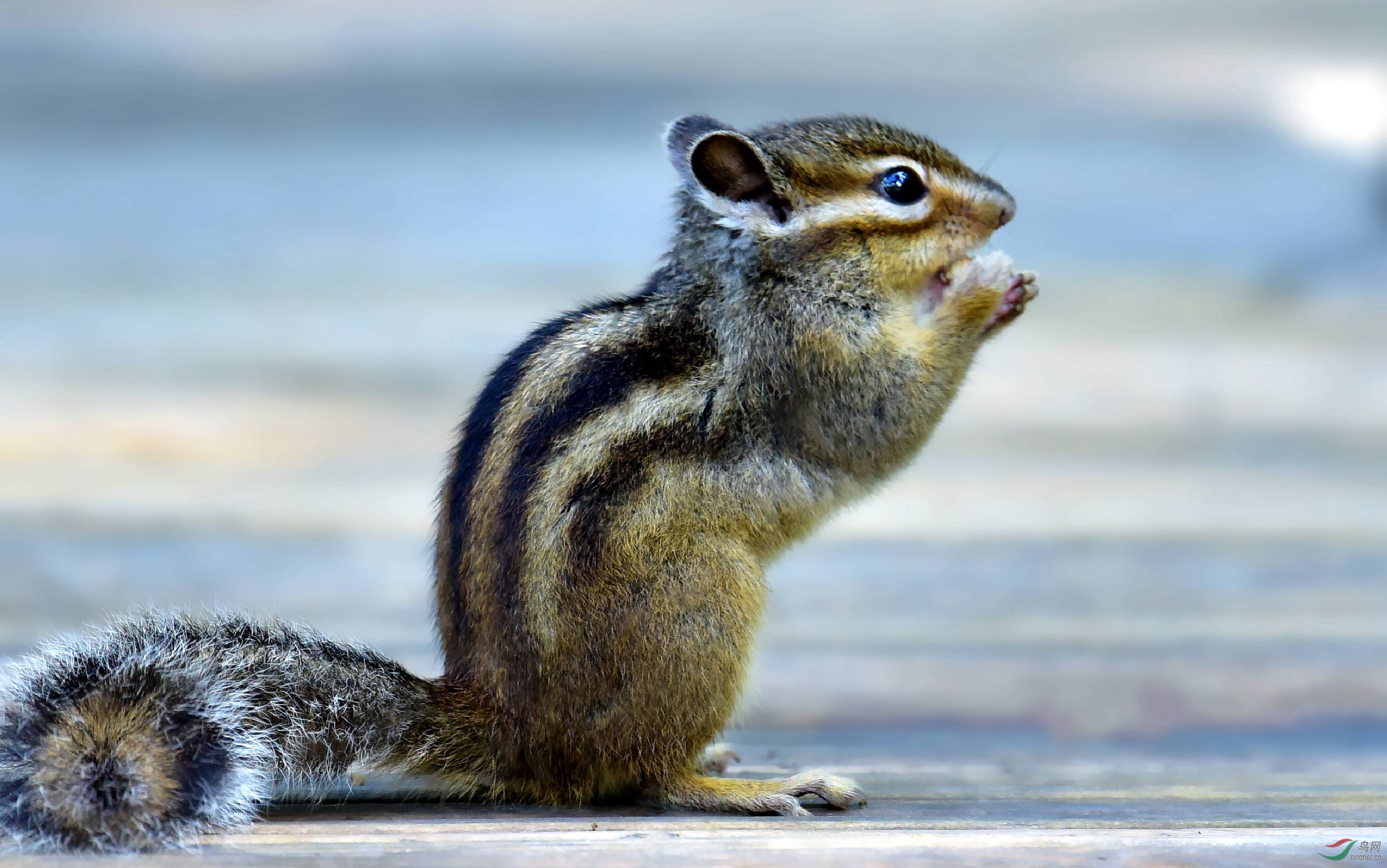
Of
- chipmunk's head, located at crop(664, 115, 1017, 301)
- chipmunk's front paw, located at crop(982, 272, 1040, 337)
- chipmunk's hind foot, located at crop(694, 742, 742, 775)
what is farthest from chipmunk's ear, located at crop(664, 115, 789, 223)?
chipmunk's hind foot, located at crop(694, 742, 742, 775)

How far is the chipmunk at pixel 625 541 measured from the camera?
2.53 meters

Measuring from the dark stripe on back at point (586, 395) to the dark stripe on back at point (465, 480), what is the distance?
14cm

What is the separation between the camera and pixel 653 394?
299cm

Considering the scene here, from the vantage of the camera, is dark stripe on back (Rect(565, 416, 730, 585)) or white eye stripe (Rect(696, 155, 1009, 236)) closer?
dark stripe on back (Rect(565, 416, 730, 585))

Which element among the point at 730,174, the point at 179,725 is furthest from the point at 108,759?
the point at 730,174

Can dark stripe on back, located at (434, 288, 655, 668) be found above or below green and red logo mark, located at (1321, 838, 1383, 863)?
above

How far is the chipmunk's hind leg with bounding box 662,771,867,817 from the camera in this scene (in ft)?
9.44

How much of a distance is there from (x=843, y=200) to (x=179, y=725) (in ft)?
6.21

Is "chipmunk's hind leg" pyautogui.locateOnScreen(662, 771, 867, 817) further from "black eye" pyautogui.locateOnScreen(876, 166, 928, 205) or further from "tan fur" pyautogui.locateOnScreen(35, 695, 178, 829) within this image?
"black eye" pyautogui.locateOnScreen(876, 166, 928, 205)

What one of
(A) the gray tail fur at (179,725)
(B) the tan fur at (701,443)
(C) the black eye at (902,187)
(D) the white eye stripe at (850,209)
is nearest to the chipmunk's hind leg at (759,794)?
(B) the tan fur at (701,443)

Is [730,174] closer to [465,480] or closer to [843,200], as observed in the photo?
[843,200]

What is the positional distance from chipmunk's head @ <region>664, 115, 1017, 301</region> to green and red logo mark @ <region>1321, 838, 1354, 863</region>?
5.06ft

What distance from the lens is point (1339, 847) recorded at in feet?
7.73

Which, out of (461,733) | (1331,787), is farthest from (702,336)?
(1331,787)
